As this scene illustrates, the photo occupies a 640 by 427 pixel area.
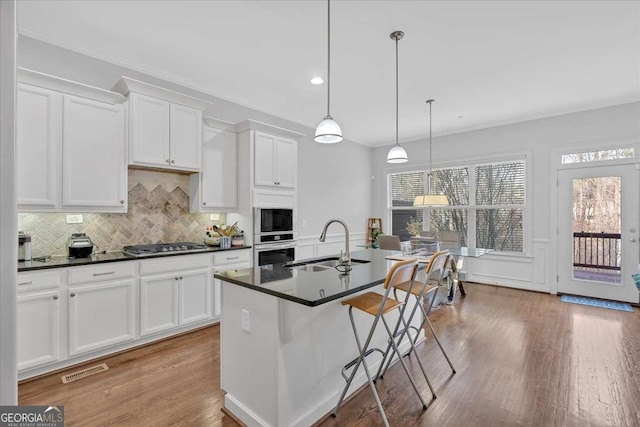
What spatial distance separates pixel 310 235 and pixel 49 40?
409cm

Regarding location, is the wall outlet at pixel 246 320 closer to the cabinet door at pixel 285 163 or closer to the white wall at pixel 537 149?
the cabinet door at pixel 285 163

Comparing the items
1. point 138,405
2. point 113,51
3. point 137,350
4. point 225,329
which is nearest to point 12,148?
point 225,329

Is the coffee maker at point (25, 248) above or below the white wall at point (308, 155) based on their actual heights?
below

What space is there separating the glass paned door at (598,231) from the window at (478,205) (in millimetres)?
629

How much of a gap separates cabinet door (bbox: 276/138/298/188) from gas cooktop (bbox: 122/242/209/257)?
1374mm

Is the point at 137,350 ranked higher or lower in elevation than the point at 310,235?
lower

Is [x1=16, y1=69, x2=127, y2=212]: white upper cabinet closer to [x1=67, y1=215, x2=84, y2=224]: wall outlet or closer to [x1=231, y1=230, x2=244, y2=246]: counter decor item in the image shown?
[x1=67, y1=215, x2=84, y2=224]: wall outlet

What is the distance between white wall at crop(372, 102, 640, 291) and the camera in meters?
4.51

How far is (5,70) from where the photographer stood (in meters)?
0.62

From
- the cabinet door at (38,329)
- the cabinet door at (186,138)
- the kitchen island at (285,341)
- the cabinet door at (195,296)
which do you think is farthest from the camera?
the cabinet door at (186,138)

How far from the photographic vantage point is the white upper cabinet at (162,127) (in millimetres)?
3111

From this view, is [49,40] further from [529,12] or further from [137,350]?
[529,12]

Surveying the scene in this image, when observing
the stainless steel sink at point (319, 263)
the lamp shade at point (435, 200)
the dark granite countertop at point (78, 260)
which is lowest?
the stainless steel sink at point (319, 263)

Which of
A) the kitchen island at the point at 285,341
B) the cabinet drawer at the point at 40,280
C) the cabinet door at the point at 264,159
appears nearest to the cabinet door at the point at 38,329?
the cabinet drawer at the point at 40,280
